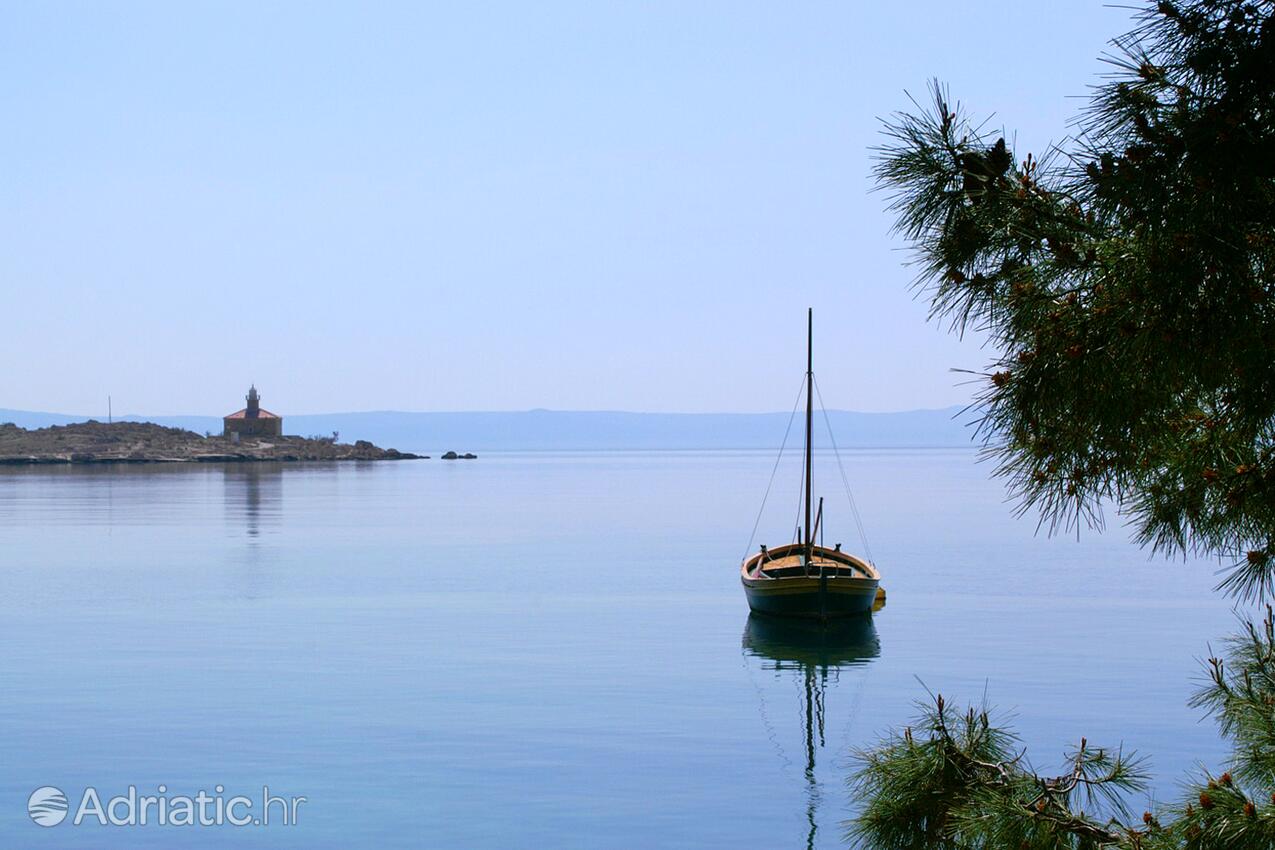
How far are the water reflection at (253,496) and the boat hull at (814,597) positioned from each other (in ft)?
131

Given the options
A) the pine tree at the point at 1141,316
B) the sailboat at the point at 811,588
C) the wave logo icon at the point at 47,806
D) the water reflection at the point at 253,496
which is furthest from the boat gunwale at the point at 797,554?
the water reflection at the point at 253,496

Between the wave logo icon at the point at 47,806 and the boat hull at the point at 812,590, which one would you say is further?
the boat hull at the point at 812,590

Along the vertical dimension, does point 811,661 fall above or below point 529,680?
below

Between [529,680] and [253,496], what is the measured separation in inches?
3595

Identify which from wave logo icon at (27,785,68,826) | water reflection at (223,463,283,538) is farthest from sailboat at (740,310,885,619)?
water reflection at (223,463,283,538)

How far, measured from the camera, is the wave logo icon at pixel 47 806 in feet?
55.9

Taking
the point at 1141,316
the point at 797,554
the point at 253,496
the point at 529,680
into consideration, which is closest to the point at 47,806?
the point at 529,680

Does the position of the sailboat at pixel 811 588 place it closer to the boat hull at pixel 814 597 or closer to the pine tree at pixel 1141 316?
the boat hull at pixel 814 597

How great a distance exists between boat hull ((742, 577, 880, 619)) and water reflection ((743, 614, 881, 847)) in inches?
11.6

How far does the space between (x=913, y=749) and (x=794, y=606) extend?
2705 cm

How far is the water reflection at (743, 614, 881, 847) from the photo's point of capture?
21625 mm

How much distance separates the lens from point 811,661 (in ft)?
97.0

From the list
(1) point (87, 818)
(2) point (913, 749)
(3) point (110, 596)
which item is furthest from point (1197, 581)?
(2) point (913, 749)

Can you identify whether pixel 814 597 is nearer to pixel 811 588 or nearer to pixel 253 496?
pixel 811 588
